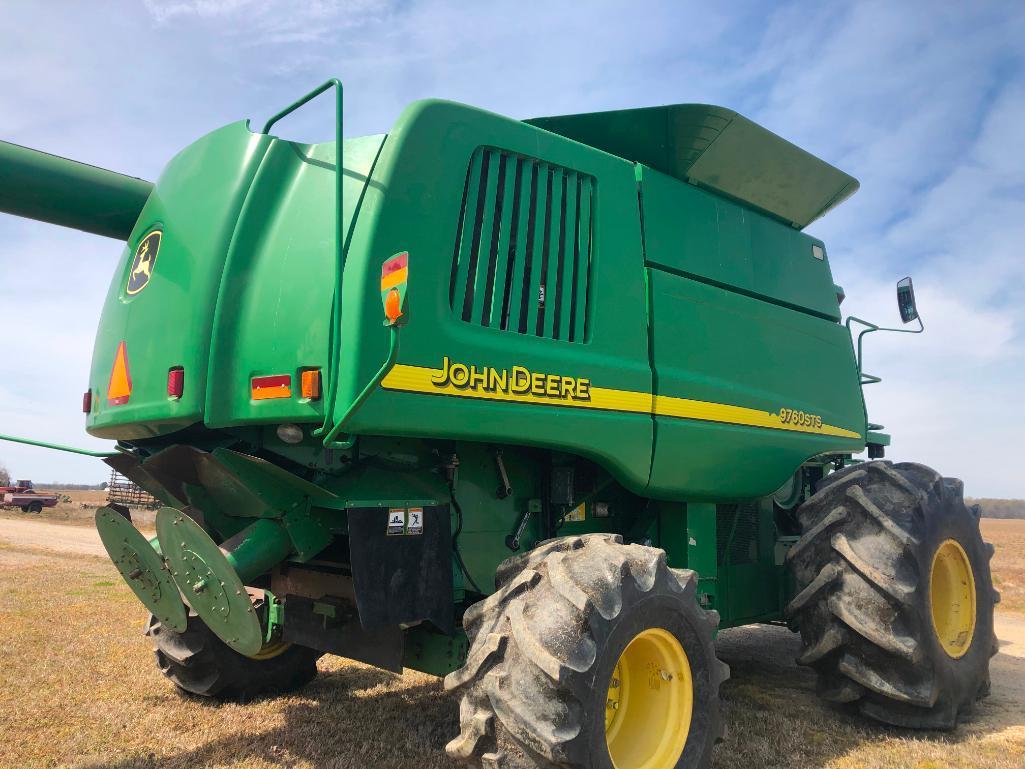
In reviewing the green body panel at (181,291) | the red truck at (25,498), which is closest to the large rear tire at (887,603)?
the green body panel at (181,291)

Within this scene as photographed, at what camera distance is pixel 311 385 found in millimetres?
3268

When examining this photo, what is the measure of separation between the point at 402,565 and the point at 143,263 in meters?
2.13

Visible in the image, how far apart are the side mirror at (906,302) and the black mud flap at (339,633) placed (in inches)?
192

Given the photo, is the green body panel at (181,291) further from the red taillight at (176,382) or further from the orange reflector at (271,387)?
the orange reflector at (271,387)

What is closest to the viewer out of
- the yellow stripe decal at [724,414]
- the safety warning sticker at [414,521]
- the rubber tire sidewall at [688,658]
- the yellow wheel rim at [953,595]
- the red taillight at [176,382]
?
the rubber tire sidewall at [688,658]

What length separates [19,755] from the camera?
13.1 feet

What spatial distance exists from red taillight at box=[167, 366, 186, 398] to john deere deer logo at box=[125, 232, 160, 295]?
0.67 m

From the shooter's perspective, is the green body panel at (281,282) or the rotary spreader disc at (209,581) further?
the green body panel at (281,282)

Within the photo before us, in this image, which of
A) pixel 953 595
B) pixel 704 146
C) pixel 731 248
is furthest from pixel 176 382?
pixel 953 595

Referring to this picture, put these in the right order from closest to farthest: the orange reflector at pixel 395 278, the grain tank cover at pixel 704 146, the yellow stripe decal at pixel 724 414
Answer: the orange reflector at pixel 395 278 → the yellow stripe decal at pixel 724 414 → the grain tank cover at pixel 704 146

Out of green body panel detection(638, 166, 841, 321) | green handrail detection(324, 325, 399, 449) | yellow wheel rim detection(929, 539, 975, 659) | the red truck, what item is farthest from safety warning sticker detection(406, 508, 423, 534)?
the red truck

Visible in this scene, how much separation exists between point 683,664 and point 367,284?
2212 millimetres

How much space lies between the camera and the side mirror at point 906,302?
643cm

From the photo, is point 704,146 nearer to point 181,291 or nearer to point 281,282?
point 281,282
